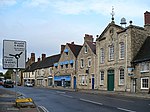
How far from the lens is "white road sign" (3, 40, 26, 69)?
40.7ft

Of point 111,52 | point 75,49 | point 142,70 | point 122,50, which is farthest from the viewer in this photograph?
point 75,49

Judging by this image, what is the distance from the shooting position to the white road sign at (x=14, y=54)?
12.4m

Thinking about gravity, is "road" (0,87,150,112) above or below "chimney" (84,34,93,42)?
below

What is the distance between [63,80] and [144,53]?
27.0 metres

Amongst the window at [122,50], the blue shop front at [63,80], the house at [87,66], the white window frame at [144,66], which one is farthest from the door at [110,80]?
the blue shop front at [63,80]

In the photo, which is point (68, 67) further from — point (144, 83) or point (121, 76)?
point (144, 83)

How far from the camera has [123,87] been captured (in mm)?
38500

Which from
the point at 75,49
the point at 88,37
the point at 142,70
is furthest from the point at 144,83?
the point at 75,49

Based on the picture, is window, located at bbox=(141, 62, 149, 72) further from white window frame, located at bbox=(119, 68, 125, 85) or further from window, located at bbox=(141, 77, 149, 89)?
white window frame, located at bbox=(119, 68, 125, 85)

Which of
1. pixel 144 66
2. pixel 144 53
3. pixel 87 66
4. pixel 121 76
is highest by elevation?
pixel 144 53

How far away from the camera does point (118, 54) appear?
40.4m

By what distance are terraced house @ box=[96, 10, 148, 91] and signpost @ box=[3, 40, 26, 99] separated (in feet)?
86.2

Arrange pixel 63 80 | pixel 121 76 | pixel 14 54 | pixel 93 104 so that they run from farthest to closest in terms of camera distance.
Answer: pixel 63 80
pixel 121 76
pixel 93 104
pixel 14 54

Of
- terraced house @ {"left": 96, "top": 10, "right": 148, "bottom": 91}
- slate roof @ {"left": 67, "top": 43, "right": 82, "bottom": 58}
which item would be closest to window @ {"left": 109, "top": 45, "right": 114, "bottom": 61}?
terraced house @ {"left": 96, "top": 10, "right": 148, "bottom": 91}
